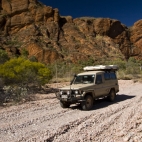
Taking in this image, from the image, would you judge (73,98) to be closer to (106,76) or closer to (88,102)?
(88,102)

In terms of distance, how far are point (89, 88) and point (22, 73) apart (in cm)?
725

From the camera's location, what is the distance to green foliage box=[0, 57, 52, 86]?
15.3 metres

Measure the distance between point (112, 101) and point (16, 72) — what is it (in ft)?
23.9

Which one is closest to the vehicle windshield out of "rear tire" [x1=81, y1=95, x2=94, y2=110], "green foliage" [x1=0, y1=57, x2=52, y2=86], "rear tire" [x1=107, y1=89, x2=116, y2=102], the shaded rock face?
"rear tire" [x1=81, y1=95, x2=94, y2=110]

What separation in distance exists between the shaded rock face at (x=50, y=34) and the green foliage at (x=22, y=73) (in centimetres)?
4254

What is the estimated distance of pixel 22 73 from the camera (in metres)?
15.9

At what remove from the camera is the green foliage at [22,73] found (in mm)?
15277

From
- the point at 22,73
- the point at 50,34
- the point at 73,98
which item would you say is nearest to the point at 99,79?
the point at 73,98

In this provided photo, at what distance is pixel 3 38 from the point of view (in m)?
65.1

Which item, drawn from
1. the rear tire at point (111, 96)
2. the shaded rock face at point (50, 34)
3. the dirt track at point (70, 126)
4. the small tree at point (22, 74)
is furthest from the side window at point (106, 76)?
the shaded rock face at point (50, 34)

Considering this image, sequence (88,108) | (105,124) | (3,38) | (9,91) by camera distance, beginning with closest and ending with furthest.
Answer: (105,124)
(88,108)
(9,91)
(3,38)

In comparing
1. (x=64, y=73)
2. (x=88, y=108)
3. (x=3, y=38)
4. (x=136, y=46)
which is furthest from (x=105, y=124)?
(x=136, y=46)

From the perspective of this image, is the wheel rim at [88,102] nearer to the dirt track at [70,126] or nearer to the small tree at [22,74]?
the dirt track at [70,126]

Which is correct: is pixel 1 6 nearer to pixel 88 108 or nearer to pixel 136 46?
pixel 136 46
